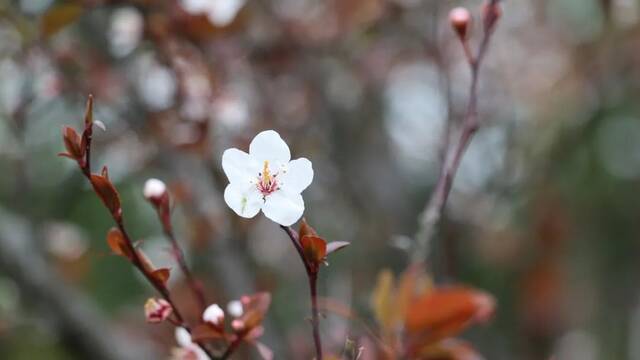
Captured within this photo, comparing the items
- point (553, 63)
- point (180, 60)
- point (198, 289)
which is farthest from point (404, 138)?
point (198, 289)

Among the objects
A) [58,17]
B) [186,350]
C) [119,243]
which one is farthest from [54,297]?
[119,243]

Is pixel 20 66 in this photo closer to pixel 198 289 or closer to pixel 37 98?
pixel 37 98

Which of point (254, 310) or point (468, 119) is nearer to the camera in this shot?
point (254, 310)

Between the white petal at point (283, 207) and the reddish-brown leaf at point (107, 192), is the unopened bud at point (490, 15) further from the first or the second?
the reddish-brown leaf at point (107, 192)

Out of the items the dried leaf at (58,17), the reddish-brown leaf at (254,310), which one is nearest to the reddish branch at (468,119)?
the reddish-brown leaf at (254,310)

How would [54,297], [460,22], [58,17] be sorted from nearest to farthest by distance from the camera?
[460,22]
[58,17]
[54,297]

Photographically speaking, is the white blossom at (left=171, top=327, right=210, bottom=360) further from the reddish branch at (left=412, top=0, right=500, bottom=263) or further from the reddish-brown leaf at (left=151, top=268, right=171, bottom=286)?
the reddish branch at (left=412, top=0, right=500, bottom=263)

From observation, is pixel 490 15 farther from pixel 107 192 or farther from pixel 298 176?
pixel 107 192
